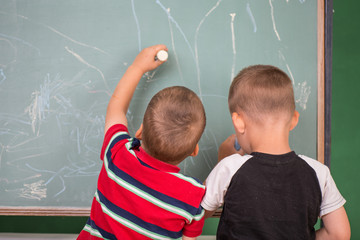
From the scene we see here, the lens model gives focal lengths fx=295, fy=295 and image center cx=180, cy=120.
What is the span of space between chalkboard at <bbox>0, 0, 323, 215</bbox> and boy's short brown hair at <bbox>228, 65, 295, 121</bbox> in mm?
269

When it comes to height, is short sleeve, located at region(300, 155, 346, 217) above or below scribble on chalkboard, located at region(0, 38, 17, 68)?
below

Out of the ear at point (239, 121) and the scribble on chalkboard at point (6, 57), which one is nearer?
the ear at point (239, 121)

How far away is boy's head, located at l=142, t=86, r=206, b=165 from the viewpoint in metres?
0.75

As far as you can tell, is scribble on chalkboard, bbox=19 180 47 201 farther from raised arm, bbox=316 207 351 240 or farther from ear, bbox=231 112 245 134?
raised arm, bbox=316 207 351 240

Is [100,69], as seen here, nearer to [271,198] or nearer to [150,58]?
[150,58]

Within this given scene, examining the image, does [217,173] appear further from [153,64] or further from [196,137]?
[153,64]

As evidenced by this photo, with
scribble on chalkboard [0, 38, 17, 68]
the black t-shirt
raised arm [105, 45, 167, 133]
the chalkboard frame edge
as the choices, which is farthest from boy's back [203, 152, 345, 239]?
scribble on chalkboard [0, 38, 17, 68]

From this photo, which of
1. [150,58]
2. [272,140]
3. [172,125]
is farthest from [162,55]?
[272,140]

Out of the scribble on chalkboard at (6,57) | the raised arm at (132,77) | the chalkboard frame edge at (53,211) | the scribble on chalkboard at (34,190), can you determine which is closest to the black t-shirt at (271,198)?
the raised arm at (132,77)

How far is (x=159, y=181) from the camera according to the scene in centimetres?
76

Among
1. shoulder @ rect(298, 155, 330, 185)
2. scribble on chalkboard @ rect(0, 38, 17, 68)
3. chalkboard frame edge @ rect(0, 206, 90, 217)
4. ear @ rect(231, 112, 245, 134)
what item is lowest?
chalkboard frame edge @ rect(0, 206, 90, 217)

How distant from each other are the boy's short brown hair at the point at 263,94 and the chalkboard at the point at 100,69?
0.27 metres

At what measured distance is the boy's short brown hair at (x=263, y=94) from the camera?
0.76 m

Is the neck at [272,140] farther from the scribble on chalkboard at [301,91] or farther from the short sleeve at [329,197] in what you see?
Answer: the scribble on chalkboard at [301,91]
